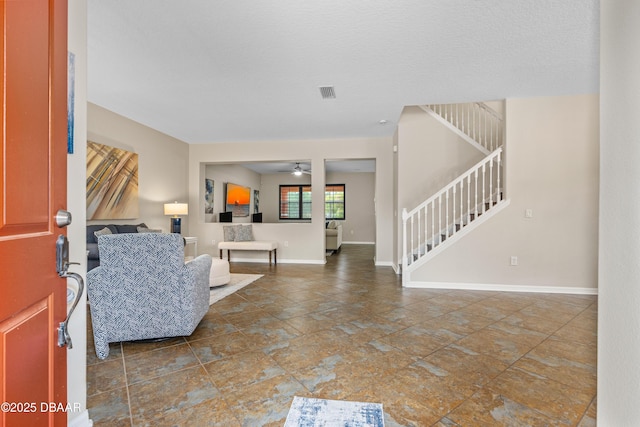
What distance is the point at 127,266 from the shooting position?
227 cm

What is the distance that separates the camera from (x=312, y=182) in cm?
642

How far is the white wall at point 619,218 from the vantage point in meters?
0.97

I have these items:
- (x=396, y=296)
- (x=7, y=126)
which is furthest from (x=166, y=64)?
(x=396, y=296)

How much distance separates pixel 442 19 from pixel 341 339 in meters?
2.78

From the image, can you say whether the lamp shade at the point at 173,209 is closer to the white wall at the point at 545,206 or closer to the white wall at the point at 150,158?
the white wall at the point at 150,158

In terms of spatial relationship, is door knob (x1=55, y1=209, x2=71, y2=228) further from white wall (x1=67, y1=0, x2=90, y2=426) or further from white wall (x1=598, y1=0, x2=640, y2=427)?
white wall (x1=598, y1=0, x2=640, y2=427)

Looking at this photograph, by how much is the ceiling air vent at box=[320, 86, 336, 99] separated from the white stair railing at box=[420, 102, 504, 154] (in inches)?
74.7

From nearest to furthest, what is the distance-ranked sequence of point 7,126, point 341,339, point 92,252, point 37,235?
point 7,126 → point 37,235 → point 341,339 → point 92,252

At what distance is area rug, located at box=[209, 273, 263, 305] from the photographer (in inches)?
148

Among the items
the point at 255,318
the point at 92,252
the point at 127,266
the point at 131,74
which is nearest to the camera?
the point at 127,266

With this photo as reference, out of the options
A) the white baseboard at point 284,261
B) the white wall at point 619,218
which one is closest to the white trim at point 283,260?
the white baseboard at point 284,261

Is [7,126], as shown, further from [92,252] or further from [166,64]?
[92,252]

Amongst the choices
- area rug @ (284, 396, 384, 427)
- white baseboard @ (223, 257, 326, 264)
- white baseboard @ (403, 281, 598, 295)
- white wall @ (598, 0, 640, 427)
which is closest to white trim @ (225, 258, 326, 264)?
white baseboard @ (223, 257, 326, 264)

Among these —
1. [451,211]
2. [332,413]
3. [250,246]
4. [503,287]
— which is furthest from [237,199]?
[332,413]
